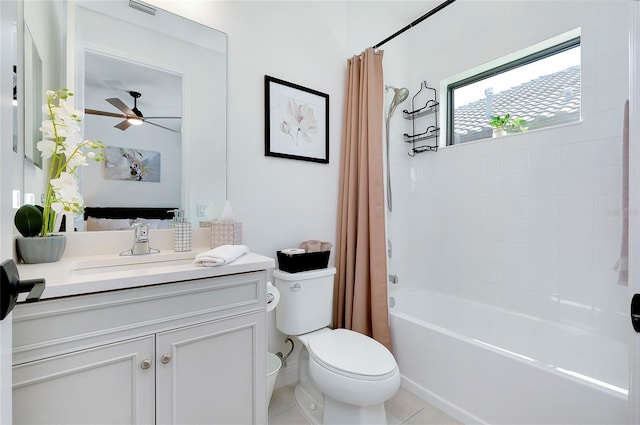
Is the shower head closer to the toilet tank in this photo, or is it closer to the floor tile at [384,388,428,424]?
the toilet tank

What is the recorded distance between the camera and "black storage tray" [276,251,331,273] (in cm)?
170

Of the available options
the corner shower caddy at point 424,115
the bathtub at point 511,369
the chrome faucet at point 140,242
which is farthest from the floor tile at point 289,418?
the corner shower caddy at point 424,115

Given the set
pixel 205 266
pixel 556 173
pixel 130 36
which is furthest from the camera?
pixel 556 173

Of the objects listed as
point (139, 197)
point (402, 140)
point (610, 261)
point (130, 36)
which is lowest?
point (610, 261)

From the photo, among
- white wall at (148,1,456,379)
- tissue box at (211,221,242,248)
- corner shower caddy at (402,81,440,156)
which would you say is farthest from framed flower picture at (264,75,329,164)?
corner shower caddy at (402,81,440,156)

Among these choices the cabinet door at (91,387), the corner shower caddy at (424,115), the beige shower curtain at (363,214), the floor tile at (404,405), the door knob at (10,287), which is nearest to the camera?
the door knob at (10,287)

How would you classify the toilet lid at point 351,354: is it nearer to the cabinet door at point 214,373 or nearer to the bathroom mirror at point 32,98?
the cabinet door at point 214,373

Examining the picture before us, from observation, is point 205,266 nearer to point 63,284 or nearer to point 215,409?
point 63,284

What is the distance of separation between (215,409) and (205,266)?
1.77 feet

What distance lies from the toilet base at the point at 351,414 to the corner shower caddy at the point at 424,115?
194 cm

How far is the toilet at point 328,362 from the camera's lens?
4.20 ft

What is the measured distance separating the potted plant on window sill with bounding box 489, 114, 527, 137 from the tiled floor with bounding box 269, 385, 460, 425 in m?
1.86

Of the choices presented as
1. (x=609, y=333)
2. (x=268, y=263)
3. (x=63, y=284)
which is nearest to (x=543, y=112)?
(x=609, y=333)

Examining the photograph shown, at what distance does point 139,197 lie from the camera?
1.41 metres
